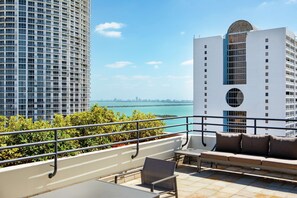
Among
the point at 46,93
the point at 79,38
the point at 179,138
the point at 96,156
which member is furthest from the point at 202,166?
the point at 79,38

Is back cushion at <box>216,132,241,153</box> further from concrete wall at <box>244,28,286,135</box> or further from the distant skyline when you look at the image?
concrete wall at <box>244,28,286,135</box>

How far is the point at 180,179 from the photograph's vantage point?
5.64m

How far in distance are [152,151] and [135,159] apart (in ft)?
1.85

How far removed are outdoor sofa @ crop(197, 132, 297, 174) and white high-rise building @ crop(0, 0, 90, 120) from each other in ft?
170

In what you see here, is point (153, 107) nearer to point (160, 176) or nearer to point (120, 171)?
point (120, 171)

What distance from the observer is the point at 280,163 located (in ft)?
16.8

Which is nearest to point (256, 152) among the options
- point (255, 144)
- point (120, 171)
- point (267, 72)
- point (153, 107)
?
point (255, 144)

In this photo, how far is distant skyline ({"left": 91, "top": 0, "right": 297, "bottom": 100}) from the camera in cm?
3198

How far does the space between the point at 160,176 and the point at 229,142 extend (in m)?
2.75

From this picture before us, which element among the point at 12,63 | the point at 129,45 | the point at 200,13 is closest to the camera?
the point at 200,13

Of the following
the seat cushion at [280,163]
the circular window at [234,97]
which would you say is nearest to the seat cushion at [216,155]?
the seat cushion at [280,163]

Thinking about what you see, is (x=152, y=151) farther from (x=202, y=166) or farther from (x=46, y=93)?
(x=46, y=93)

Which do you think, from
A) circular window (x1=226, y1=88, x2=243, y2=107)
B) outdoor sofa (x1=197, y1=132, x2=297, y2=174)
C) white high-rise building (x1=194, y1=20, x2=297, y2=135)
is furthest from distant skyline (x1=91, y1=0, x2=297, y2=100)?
outdoor sofa (x1=197, y1=132, x2=297, y2=174)

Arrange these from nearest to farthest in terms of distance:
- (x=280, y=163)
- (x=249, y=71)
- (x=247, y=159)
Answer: (x=280, y=163) < (x=247, y=159) < (x=249, y=71)
